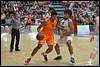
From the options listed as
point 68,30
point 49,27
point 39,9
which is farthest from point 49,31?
point 39,9

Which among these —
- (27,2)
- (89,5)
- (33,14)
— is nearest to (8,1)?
(27,2)

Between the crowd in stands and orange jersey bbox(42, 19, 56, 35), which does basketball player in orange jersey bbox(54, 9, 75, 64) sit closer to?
orange jersey bbox(42, 19, 56, 35)

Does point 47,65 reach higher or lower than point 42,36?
lower

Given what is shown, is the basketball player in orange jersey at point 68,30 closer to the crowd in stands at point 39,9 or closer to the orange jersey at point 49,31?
the orange jersey at point 49,31

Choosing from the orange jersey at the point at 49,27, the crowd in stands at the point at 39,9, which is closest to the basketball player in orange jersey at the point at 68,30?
the orange jersey at the point at 49,27

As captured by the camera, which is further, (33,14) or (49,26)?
(33,14)

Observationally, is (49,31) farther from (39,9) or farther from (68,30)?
(39,9)

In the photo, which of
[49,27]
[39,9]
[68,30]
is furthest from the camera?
[39,9]

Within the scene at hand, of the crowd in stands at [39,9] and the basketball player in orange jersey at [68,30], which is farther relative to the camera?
the crowd in stands at [39,9]

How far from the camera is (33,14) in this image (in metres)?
31.5

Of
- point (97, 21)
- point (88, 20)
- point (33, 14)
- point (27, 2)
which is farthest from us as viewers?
point (27, 2)

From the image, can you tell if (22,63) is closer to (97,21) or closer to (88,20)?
(97,21)

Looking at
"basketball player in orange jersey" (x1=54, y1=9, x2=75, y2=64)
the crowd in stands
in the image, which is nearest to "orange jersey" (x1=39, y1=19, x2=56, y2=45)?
"basketball player in orange jersey" (x1=54, y1=9, x2=75, y2=64)

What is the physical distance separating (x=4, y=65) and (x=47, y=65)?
1.29 metres
